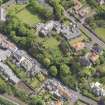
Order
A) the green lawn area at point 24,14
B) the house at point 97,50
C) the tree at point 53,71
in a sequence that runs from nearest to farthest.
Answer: the tree at point 53,71 → the house at point 97,50 → the green lawn area at point 24,14

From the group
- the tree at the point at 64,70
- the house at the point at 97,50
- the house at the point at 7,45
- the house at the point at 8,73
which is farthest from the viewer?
the house at the point at 97,50

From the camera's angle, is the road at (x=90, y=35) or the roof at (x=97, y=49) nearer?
the roof at (x=97, y=49)

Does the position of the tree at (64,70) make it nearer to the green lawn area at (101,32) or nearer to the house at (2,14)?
the green lawn area at (101,32)

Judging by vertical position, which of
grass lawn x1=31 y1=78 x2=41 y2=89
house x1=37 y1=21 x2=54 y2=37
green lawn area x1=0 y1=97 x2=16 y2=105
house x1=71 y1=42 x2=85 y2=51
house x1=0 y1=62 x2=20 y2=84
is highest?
house x1=37 y1=21 x2=54 y2=37

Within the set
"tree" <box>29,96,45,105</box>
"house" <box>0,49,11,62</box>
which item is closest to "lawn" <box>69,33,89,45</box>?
"house" <box>0,49,11,62</box>

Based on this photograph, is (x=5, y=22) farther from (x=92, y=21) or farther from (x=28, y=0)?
(x=92, y=21)

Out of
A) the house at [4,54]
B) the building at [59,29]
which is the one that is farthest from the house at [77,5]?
the house at [4,54]

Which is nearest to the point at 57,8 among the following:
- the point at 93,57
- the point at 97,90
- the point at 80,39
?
the point at 80,39

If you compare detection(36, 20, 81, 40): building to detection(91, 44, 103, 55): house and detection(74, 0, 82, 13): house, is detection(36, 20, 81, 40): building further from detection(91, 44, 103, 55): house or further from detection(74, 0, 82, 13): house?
detection(91, 44, 103, 55): house
